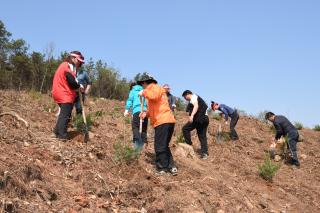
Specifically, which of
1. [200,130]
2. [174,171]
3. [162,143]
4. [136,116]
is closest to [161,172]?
[174,171]

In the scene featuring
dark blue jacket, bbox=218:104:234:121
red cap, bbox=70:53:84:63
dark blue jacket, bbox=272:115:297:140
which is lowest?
dark blue jacket, bbox=272:115:297:140

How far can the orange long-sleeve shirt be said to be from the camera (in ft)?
23.5

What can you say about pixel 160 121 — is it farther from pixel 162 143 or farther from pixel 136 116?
pixel 136 116

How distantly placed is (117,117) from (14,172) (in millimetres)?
6953

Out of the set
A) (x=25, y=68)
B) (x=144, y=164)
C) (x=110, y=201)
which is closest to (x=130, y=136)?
(x=144, y=164)

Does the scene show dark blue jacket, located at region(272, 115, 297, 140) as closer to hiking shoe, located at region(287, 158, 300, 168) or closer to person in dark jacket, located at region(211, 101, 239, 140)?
hiking shoe, located at region(287, 158, 300, 168)

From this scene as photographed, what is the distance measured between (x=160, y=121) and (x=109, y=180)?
141 cm

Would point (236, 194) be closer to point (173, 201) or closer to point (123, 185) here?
point (173, 201)

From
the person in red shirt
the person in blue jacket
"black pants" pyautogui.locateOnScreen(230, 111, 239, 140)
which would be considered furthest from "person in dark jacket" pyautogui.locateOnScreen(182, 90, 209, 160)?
"black pants" pyautogui.locateOnScreen(230, 111, 239, 140)

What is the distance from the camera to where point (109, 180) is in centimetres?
628

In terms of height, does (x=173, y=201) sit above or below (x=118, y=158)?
below

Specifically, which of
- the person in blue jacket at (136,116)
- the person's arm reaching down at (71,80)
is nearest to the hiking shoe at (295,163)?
the person in blue jacket at (136,116)

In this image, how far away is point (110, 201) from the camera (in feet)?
18.9

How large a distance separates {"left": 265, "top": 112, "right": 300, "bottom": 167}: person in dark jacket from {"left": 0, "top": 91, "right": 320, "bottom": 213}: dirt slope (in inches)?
31.2
